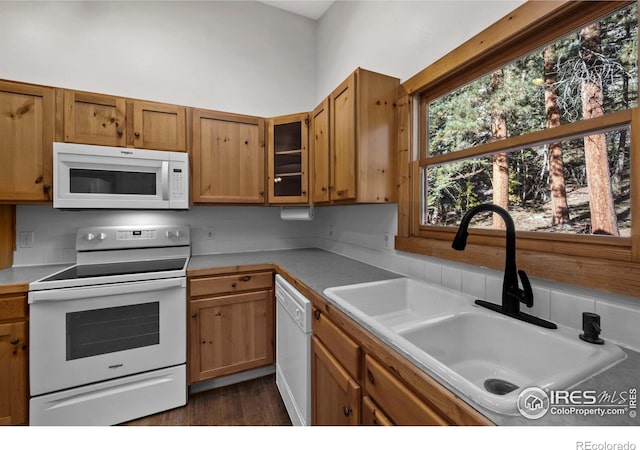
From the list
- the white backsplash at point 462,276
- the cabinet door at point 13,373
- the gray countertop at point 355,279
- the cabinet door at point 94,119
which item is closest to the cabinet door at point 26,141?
the cabinet door at point 94,119

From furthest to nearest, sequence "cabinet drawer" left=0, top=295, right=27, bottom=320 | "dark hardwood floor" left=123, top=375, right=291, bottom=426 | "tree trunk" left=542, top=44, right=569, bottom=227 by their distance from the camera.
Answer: "dark hardwood floor" left=123, top=375, right=291, bottom=426 → "cabinet drawer" left=0, top=295, right=27, bottom=320 → "tree trunk" left=542, top=44, right=569, bottom=227

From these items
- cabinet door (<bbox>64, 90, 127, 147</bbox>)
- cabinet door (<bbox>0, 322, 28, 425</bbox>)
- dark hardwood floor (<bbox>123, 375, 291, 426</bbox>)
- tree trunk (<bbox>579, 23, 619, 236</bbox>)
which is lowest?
dark hardwood floor (<bbox>123, 375, 291, 426</bbox>)

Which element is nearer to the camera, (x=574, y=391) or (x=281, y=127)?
(x=574, y=391)

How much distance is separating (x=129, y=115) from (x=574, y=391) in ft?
8.35

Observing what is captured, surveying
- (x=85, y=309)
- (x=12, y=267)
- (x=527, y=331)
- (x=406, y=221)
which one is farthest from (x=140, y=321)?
(x=527, y=331)

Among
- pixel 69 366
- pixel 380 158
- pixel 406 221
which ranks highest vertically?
pixel 380 158

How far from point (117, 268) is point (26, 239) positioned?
748 millimetres

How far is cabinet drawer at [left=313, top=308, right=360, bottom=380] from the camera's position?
96cm

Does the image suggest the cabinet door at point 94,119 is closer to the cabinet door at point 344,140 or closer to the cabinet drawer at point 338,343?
the cabinet door at point 344,140

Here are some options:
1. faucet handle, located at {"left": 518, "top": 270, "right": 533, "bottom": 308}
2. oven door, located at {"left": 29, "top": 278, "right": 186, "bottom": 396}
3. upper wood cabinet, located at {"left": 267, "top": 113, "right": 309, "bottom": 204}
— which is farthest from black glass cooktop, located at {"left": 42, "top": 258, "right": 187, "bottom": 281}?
faucet handle, located at {"left": 518, "top": 270, "right": 533, "bottom": 308}

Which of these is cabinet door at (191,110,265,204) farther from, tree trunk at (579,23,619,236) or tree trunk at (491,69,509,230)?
tree trunk at (579,23,619,236)

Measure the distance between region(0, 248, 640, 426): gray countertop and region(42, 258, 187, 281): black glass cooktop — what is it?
0.10m

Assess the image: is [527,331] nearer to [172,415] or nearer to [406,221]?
[406,221]

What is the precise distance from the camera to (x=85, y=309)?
1567 mm
